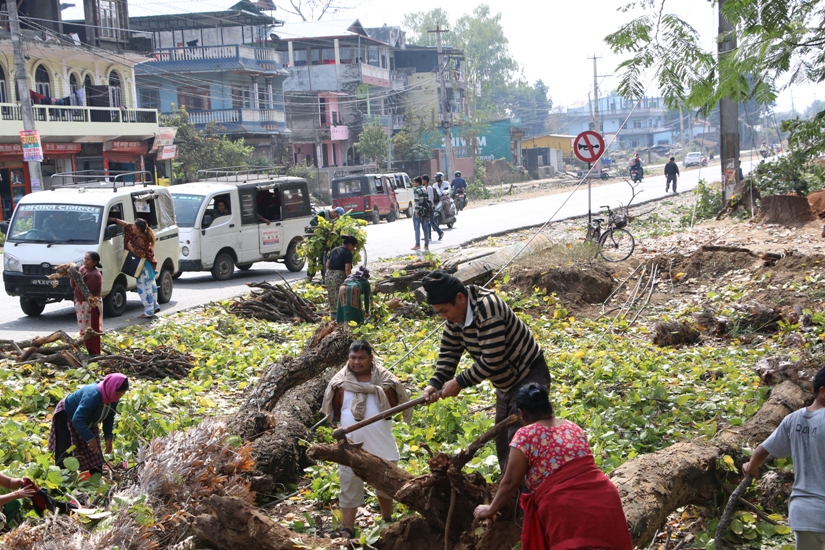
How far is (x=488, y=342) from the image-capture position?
5.06 metres

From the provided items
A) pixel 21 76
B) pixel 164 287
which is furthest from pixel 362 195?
pixel 164 287

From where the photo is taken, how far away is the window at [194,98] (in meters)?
47.2

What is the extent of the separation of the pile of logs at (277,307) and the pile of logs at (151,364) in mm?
3175

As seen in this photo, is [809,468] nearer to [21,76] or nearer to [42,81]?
[21,76]

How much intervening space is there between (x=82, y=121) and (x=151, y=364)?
2590cm

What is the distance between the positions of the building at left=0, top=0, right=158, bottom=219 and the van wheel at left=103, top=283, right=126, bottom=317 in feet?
57.9

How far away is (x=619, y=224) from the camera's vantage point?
16641mm

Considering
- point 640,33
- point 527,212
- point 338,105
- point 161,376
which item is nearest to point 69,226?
point 161,376

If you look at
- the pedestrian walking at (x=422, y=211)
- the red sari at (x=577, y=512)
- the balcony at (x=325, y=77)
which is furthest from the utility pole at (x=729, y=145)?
the balcony at (x=325, y=77)

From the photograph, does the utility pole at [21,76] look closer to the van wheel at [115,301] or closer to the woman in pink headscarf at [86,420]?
the van wheel at [115,301]

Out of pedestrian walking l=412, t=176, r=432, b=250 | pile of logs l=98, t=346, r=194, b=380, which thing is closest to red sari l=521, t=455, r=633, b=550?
pile of logs l=98, t=346, r=194, b=380

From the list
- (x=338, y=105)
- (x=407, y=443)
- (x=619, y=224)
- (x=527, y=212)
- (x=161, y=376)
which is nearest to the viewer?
(x=407, y=443)

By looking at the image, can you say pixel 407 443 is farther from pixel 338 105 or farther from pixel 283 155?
pixel 338 105

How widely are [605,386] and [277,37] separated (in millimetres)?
48473
